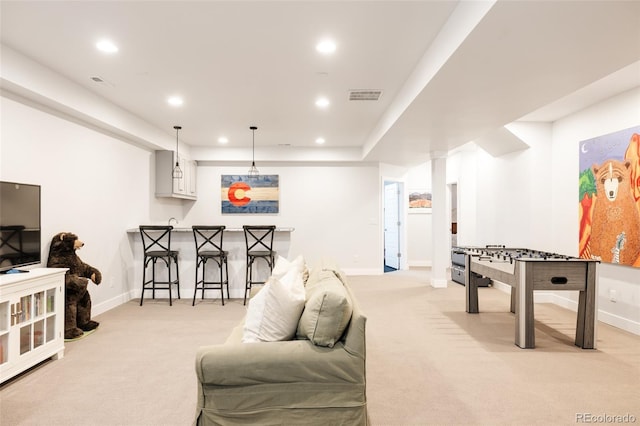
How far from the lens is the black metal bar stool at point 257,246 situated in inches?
194

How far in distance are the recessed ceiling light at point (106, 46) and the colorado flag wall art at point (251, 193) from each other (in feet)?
14.7

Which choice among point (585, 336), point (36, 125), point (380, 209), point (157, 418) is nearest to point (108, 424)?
point (157, 418)

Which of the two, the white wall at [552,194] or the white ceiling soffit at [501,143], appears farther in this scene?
the white ceiling soffit at [501,143]

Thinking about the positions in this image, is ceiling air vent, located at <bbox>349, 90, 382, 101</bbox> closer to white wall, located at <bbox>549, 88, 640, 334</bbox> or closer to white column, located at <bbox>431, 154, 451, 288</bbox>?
white column, located at <bbox>431, 154, 451, 288</bbox>

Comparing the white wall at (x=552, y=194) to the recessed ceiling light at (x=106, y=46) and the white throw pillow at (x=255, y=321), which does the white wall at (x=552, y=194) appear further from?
the recessed ceiling light at (x=106, y=46)

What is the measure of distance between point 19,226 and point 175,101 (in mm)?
2109

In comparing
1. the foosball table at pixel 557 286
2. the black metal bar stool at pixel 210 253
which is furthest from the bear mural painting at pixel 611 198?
the black metal bar stool at pixel 210 253

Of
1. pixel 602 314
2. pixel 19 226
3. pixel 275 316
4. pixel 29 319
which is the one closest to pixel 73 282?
pixel 19 226

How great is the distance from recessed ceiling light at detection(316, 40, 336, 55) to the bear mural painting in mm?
3390

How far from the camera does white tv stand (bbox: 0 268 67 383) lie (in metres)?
2.49

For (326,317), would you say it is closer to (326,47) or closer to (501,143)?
(326,47)

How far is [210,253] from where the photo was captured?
4.96m

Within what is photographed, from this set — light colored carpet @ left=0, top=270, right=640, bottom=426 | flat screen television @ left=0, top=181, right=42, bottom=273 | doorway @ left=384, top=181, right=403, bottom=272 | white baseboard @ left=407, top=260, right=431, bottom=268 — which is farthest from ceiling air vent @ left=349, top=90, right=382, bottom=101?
white baseboard @ left=407, top=260, right=431, bottom=268

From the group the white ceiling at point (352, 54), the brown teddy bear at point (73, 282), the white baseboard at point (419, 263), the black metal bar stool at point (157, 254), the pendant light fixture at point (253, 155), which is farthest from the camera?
the white baseboard at point (419, 263)
